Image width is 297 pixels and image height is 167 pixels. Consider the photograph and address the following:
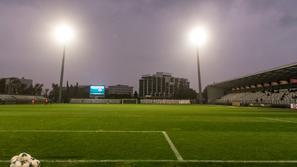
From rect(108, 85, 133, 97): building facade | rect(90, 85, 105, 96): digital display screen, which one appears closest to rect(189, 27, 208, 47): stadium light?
rect(90, 85, 105, 96): digital display screen

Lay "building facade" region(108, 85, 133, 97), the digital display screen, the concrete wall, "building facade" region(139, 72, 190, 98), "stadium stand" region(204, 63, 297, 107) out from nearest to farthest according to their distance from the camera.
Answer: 1. "stadium stand" region(204, 63, 297, 107)
2. the digital display screen
3. the concrete wall
4. "building facade" region(108, 85, 133, 97)
5. "building facade" region(139, 72, 190, 98)

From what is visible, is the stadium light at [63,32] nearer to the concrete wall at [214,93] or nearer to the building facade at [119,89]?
the concrete wall at [214,93]

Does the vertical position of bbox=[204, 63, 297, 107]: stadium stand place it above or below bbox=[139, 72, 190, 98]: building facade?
below

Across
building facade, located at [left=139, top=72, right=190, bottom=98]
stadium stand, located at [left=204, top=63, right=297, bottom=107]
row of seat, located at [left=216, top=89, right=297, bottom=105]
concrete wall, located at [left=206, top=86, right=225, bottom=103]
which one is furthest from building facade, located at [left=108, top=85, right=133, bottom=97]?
row of seat, located at [left=216, top=89, right=297, bottom=105]

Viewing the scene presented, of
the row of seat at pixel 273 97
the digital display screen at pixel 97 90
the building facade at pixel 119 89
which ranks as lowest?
the row of seat at pixel 273 97

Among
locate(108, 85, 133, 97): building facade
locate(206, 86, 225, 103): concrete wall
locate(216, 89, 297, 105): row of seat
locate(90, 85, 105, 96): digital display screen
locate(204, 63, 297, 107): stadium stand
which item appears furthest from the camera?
locate(108, 85, 133, 97): building facade

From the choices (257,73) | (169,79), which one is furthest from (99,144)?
(169,79)

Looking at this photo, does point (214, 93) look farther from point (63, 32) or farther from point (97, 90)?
point (63, 32)

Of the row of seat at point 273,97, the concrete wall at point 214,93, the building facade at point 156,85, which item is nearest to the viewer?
the row of seat at point 273,97

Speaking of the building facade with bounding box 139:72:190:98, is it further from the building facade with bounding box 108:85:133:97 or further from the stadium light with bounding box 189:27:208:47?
the stadium light with bounding box 189:27:208:47

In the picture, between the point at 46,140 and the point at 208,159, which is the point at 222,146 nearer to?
the point at 208,159

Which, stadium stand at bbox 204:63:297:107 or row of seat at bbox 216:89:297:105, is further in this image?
row of seat at bbox 216:89:297:105

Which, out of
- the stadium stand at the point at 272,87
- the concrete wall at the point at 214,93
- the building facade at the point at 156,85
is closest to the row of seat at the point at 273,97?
the stadium stand at the point at 272,87

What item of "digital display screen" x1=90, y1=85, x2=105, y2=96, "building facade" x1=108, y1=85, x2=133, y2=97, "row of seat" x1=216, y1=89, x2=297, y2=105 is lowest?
"row of seat" x1=216, y1=89, x2=297, y2=105
